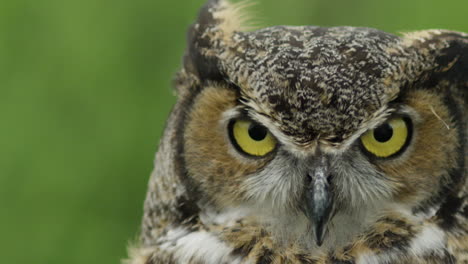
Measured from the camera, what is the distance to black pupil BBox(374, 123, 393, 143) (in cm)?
203

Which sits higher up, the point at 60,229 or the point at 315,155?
the point at 60,229

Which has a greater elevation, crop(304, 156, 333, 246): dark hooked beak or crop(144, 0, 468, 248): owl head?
crop(144, 0, 468, 248): owl head

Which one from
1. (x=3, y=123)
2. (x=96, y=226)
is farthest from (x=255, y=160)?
(x=3, y=123)

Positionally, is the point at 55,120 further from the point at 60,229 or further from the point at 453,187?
the point at 453,187

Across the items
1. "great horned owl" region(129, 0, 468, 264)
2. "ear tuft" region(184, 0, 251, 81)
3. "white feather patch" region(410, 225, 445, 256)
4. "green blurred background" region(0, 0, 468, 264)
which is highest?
"green blurred background" region(0, 0, 468, 264)

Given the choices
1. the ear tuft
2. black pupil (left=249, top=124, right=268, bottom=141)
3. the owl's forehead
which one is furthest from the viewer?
the ear tuft

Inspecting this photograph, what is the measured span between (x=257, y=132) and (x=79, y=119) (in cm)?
219

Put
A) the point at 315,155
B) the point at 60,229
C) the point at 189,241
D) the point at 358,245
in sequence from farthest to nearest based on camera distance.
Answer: the point at 60,229
the point at 189,241
the point at 358,245
the point at 315,155

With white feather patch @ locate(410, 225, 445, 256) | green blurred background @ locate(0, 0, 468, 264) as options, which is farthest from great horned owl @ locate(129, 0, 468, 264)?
green blurred background @ locate(0, 0, 468, 264)

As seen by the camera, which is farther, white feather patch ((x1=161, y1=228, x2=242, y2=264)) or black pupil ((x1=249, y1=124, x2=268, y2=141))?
white feather patch ((x1=161, y1=228, x2=242, y2=264))

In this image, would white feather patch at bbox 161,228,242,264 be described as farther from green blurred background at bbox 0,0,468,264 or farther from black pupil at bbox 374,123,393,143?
green blurred background at bbox 0,0,468,264

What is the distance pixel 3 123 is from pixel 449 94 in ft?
8.62

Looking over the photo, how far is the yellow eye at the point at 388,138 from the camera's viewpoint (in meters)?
2.04

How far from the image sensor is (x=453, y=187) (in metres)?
2.11
